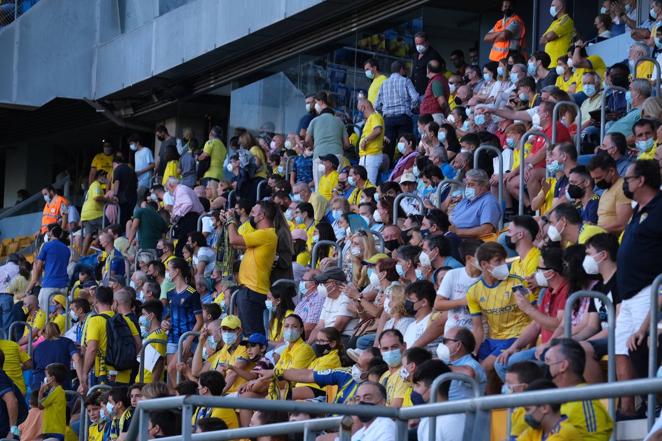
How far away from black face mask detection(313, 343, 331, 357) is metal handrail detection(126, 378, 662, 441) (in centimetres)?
517

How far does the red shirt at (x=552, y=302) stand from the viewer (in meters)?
8.61

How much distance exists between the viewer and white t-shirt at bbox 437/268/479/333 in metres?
9.69

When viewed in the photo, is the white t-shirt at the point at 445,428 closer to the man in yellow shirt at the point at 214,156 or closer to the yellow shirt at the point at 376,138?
the yellow shirt at the point at 376,138

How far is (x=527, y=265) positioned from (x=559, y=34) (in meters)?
7.58

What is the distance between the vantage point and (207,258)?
1586 centimetres

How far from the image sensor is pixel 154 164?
23.4 meters

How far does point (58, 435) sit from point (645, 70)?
22.2ft

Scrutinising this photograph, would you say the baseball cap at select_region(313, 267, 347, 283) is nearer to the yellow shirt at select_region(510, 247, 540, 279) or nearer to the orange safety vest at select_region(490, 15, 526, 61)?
the yellow shirt at select_region(510, 247, 540, 279)

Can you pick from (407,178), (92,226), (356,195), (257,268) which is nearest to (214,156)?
(92,226)

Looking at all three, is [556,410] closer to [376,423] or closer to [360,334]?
[376,423]

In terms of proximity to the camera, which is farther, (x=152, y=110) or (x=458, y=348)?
(x=152, y=110)

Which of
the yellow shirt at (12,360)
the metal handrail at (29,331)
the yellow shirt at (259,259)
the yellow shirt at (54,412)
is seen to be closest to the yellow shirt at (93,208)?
the metal handrail at (29,331)

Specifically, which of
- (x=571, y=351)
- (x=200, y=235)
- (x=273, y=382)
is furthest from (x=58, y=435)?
(x=571, y=351)

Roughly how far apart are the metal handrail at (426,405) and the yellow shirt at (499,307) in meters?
4.00
